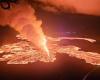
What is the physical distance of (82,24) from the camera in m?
15.6

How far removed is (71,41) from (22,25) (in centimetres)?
267

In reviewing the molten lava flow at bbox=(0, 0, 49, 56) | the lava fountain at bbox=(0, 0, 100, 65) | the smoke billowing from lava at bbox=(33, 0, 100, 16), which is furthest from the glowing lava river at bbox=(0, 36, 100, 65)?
the smoke billowing from lava at bbox=(33, 0, 100, 16)

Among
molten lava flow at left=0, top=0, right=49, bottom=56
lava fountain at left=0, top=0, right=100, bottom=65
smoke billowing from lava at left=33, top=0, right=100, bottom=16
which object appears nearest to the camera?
lava fountain at left=0, top=0, right=100, bottom=65

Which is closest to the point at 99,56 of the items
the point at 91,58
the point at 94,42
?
the point at 91,58

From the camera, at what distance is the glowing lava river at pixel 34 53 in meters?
12.2

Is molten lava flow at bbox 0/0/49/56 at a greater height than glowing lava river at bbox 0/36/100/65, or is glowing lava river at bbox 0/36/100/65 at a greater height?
molten lava flow at bbox 0/0/49/56

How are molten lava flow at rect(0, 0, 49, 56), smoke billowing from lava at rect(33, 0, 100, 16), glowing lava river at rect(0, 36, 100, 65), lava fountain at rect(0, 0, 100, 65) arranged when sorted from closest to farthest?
glowing lava river at rect(0, 36, 100, 65), lava fountain at rect(0, 0, 100, 65), molten lava flow at rect(0, 0, 49, 56), smoke billowing from lava at rect(33, 0, 100, 16)

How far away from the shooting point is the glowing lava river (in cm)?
1220

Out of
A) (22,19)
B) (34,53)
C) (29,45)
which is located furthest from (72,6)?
(34,53)

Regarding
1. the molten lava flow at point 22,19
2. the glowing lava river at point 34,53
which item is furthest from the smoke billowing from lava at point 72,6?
the glowing lava river at point 34,53

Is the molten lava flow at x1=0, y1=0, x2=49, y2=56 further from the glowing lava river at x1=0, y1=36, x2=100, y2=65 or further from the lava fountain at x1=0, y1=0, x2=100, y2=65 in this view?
the glowing lava river at x1=0, y1=36, x2=100, y2=65

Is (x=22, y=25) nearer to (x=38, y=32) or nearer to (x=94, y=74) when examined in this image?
(x=38, y=32)

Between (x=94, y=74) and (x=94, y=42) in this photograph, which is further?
(x=94, y=42)

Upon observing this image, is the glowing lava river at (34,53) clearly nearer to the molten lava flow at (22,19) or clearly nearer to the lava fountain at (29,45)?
the lava fountain at (29,45)
